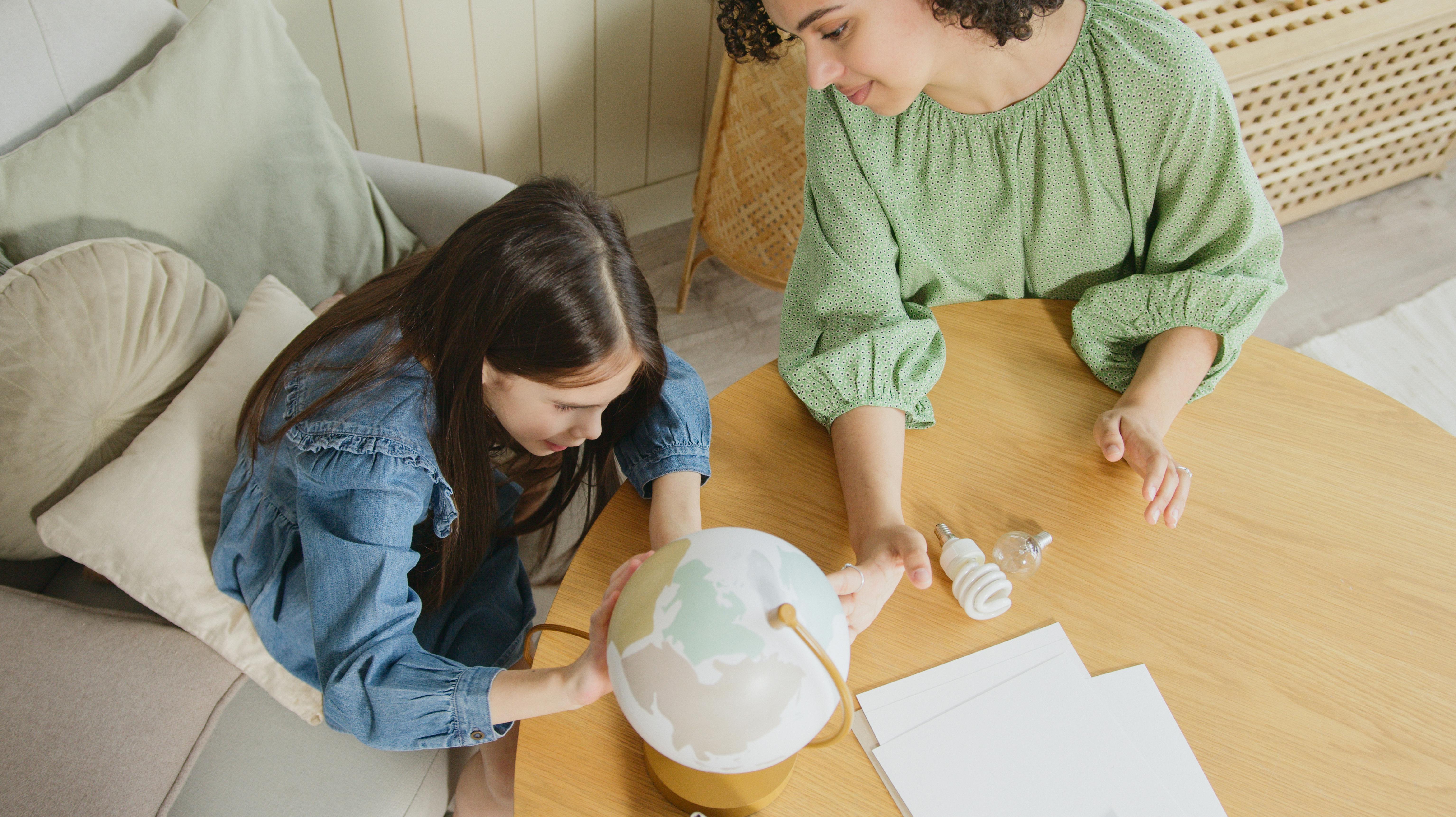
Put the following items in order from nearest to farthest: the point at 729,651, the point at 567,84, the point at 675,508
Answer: the point at 729,651 → the point at 675,508 → the point at 567,84

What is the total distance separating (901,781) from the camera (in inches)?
28.8

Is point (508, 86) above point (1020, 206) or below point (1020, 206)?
below

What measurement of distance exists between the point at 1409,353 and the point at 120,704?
2.48 metres

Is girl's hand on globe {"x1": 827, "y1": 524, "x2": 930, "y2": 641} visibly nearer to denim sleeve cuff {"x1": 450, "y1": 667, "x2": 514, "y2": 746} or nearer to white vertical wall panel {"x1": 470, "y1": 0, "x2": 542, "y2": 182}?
denim sleeve cuff {"x1": 450, "y1": 667, "x2": 514, "y2": 746}

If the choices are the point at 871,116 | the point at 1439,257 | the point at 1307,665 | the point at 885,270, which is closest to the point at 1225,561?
the point at 1307,665

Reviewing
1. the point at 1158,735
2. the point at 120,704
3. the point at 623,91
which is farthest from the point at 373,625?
the point at 623,91

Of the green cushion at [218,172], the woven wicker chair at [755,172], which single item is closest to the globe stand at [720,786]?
the green cushion at [218,172]

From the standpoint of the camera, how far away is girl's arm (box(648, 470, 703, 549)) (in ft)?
2.81

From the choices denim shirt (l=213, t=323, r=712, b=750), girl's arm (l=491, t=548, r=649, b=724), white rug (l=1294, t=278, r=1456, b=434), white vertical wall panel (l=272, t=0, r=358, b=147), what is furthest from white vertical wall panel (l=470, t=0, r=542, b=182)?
white rug (l=1294, t=278, r=1456, b=434)

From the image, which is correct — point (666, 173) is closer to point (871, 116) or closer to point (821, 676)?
point (871, 116)

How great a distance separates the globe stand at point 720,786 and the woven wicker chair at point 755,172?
3.76 ft

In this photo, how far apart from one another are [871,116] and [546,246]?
1.42 feet

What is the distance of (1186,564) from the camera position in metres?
0.89

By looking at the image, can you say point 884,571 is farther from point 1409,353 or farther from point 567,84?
point 1409,353
